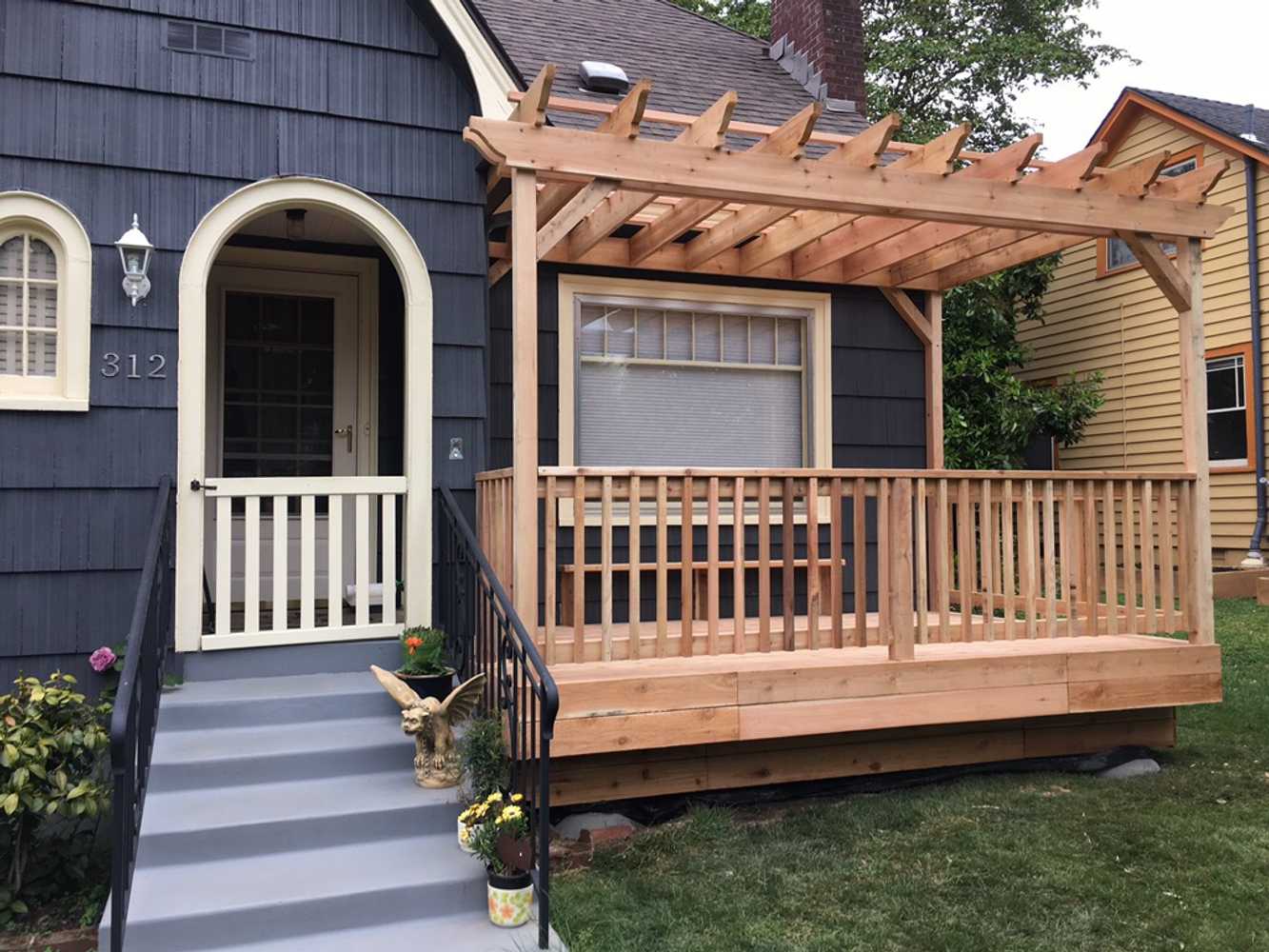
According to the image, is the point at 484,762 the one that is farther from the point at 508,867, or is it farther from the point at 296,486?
the point at 296,486

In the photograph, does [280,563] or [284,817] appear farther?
[280,563]

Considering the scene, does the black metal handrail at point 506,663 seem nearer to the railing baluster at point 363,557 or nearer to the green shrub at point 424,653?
the green shrub at point 424,653

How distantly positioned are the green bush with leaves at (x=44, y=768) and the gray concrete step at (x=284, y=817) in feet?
1.23

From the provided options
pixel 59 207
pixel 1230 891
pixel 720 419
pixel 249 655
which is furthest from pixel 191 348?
pixel 1230 891

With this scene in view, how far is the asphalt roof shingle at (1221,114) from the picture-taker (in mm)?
10922

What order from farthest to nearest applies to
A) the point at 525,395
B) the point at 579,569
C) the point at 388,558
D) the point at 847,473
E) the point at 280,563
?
the point at 388,558
the point at 280,563
the point at 847,473
the point at 579,569
the point at 525,395

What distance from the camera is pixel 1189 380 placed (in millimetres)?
4953

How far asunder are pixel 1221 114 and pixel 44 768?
43.4 feet

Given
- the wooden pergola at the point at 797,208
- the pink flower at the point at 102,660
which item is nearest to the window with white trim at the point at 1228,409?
the wooden pergola at the point at 797,208

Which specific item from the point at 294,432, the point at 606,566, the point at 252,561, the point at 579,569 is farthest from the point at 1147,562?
the point at 294,432

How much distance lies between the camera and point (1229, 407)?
10938 mm

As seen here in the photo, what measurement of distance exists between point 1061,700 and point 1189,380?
1.73m

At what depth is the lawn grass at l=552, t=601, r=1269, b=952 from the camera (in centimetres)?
330

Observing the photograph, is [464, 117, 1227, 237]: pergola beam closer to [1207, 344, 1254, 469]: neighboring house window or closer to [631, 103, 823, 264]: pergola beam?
[631, 103, 823, 264]: pergola beam
